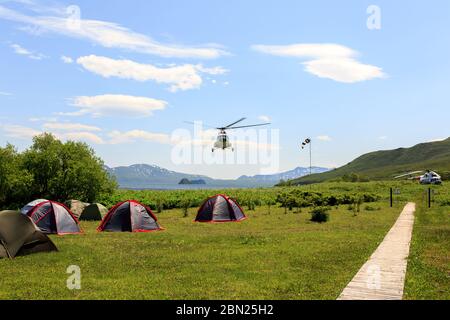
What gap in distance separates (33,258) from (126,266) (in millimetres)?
4348

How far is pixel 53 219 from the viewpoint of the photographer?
26.9 m

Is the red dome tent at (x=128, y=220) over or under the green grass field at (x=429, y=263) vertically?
over

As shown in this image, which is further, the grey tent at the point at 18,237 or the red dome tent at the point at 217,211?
the red dome tent at the point at 217,211

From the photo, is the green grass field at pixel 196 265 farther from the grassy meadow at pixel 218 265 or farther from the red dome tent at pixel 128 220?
the red dome tent at pixel 128 220

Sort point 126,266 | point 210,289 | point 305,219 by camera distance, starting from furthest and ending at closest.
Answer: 1. point 305,219
2. point 126,266
3. point 210,289

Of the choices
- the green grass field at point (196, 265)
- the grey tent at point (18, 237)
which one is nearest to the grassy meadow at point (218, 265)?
the green grass field at point (196, 265)

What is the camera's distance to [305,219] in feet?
113

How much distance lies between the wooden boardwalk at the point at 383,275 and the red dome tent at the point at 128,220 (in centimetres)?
1433

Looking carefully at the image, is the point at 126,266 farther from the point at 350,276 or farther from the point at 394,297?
the point at 394,297

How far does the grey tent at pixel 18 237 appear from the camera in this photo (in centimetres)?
1786

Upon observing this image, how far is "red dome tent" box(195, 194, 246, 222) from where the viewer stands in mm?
33688

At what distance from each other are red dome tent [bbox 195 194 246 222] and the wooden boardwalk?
14055 millimetres

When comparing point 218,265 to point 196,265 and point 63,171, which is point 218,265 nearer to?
point 196,265
